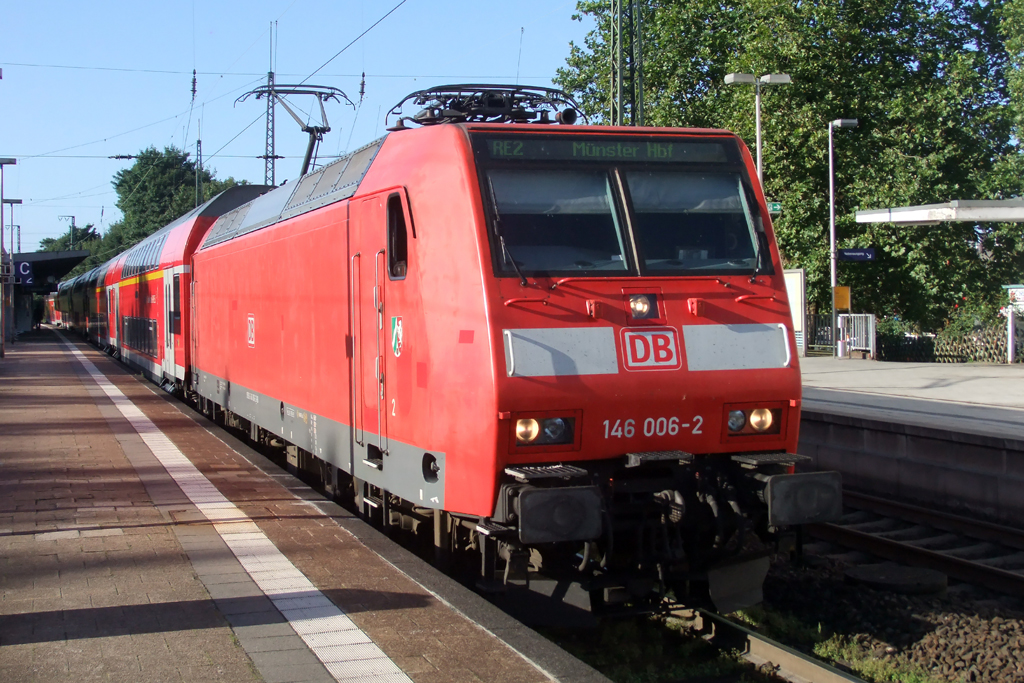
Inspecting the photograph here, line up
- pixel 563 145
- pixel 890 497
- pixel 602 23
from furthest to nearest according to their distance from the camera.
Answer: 1. pixel 602 23
2. pixel 890 497
3. pixel 563 145

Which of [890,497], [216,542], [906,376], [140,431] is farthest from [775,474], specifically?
[906,376]

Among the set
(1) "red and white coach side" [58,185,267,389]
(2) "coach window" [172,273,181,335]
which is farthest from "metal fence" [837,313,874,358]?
(2) "coach window" [172,273,181,335]

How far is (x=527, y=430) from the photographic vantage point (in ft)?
18.3

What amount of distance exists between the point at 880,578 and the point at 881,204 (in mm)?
26813

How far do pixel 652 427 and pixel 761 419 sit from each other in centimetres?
75

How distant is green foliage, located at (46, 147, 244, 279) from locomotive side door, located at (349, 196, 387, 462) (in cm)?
7241

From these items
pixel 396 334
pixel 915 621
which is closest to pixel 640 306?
pixel 396 334

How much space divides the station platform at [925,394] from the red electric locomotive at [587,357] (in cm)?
517

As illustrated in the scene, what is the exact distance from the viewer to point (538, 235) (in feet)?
19.7

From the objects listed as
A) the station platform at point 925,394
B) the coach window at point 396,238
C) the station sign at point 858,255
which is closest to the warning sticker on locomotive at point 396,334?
the coach window at point 396,238

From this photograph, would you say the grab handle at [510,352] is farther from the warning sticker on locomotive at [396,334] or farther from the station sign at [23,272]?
the station sign at [23,272]

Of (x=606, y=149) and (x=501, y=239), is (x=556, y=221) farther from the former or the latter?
(x=606, y=149)

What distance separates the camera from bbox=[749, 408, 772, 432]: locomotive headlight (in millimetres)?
6090

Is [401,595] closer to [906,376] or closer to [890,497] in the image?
[890,497]
